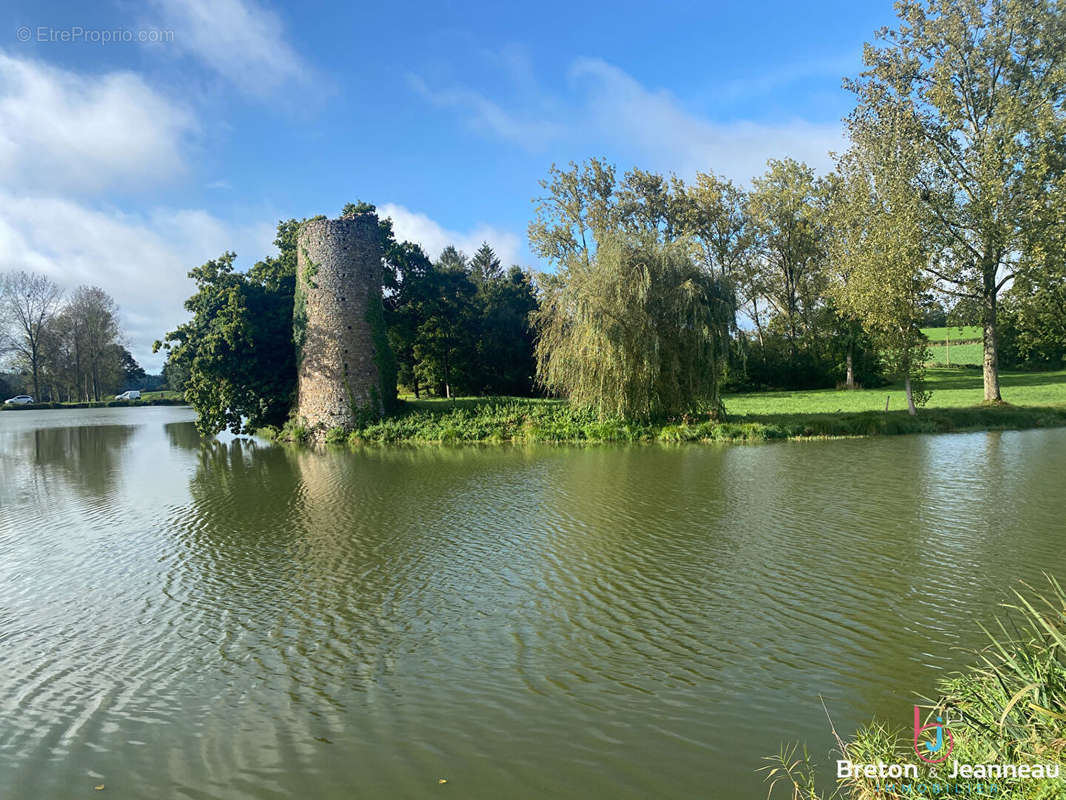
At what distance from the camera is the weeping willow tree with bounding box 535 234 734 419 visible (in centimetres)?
1994

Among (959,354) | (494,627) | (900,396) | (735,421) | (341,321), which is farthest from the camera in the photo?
(959,354)

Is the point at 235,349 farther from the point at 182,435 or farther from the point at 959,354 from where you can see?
the point at 959,354

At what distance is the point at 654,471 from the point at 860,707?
10.3 meters

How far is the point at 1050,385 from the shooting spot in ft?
100.0

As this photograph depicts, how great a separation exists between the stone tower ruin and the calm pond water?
39.7ft

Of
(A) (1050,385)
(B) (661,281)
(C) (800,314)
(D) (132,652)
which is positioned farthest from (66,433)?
(A) (1050,385)

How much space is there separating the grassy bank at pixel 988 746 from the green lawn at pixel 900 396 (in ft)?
65.8

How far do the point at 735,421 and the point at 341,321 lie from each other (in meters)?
14.6

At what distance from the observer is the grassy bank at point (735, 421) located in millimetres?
19922

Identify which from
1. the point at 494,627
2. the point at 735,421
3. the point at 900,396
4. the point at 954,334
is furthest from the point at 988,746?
the point at 954,334

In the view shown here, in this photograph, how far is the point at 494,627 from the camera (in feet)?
20.5

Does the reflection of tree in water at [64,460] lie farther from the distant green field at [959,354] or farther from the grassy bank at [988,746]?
the distant green field at [959,354]

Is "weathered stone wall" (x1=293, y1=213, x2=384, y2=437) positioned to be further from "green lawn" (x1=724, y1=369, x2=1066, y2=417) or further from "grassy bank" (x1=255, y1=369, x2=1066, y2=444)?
"green lawn" (x1=724, y1=369, x2=1066, y2=417)

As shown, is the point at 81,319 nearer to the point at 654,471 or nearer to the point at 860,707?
the point at 654,471
